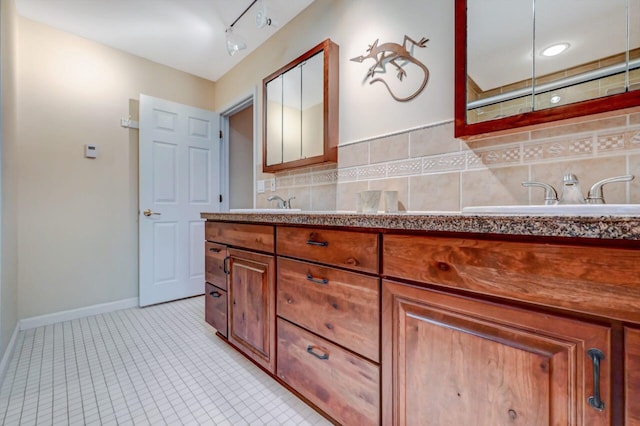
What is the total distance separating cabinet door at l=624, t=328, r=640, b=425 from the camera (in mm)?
513

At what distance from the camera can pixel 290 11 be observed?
2.08m

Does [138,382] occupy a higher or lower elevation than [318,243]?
lower

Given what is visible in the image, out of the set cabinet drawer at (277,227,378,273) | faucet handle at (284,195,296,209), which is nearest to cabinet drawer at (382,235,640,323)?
cabinet drawer at (277,227,378,273)

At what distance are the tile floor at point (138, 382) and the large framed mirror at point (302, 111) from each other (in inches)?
53.0

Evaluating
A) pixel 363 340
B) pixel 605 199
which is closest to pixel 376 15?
pixel 605 199

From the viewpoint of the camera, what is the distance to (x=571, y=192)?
97cm

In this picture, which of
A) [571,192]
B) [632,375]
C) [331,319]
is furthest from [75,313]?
[571,192]

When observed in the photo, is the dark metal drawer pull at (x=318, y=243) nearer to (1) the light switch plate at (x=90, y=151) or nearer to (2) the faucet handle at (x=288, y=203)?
(2) the faucet handle at (x=288, y=203)

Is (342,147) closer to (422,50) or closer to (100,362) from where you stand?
(422,50)

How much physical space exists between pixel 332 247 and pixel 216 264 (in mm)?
1074

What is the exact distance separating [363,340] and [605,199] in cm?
97

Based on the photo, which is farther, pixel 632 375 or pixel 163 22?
pixel 163 22

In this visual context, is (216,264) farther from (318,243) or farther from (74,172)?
(74,172)

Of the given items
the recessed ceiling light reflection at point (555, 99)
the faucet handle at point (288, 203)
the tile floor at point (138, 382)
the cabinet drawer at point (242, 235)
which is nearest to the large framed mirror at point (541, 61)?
the recessed ceiling light reflection at point (555, 99)
